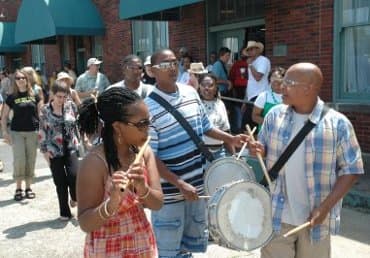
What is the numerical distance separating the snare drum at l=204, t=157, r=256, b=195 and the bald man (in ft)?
1.26

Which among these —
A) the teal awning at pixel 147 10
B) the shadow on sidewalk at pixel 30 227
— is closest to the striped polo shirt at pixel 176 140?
the shadow on sidewalk at pixel 30 227

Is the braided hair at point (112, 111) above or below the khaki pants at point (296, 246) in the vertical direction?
above

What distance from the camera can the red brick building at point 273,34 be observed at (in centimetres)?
775

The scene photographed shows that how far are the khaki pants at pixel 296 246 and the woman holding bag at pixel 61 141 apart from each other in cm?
349

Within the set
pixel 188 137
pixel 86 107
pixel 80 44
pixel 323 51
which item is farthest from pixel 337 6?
pixel 80 44

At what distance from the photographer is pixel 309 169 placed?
9.18 ft

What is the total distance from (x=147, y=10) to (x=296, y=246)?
8933 mm

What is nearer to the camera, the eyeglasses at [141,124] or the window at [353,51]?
the eyeglasses at [141,124]

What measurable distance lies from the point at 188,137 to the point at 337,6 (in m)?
5.38

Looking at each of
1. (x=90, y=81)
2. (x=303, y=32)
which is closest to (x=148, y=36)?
(x=90, y=81)

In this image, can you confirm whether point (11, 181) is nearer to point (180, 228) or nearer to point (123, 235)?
point (180, 228)

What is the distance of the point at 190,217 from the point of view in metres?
3.55

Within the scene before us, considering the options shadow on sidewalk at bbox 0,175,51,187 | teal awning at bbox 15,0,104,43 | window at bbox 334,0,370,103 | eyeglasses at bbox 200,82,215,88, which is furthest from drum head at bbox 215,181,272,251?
teal awning at bbox 15,0,104,43

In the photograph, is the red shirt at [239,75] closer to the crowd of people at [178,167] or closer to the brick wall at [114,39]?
the crowd of people at [178,167]
